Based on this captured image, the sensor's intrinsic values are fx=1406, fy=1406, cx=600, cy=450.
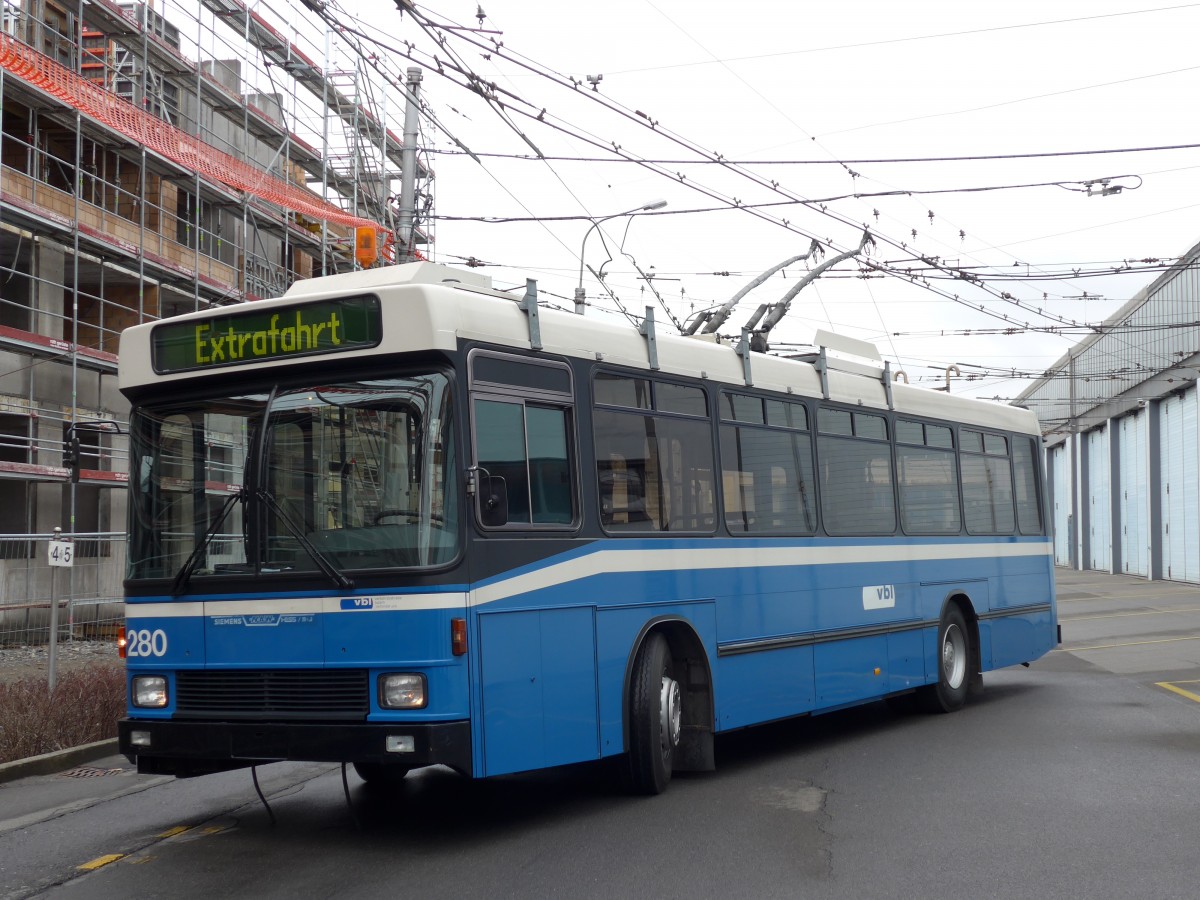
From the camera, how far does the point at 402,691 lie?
735 cm

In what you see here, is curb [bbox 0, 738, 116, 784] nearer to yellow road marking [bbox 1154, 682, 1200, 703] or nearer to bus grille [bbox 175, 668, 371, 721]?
bus grille [bbox 175, 668, 371, 721]

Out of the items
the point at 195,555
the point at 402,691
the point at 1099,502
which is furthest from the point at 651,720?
the point at 1099,502

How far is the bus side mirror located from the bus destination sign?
3.18 ft

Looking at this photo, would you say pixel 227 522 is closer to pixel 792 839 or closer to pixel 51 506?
pixel 792 839

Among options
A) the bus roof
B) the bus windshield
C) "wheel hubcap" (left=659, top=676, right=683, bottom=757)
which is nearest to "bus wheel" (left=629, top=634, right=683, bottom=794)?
"wheel hubcap" (left=659, top=676, right=683, bottom=757)

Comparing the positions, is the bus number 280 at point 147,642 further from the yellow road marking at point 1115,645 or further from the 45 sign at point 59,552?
the yellow road marking at point 1115,645

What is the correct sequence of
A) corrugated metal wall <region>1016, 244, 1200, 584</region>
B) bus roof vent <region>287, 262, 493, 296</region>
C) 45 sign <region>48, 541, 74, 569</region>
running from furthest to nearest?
corrugated metal wall <region>1016, 244, 1200, 584</region>
45 sign <region>48, 541, 74, 569</region>
bus roof vent <region>287, 262, 493, 296</region>

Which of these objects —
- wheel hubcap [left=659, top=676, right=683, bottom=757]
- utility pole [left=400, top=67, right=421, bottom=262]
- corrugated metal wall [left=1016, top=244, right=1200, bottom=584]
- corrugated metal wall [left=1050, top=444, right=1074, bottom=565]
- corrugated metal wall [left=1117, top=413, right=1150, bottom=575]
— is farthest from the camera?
corrugated metal wall [left=1050, top=444, right=1074, bottom=565]

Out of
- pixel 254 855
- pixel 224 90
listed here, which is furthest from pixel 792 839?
pixel 224 90

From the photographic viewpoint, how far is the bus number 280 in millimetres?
7977

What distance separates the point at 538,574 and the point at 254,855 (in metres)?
2.16

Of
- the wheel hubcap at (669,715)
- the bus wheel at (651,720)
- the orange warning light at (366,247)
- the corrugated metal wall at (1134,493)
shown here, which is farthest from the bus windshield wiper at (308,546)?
the corrugated metal wall at (1134,493)

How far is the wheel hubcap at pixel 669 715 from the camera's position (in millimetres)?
9188

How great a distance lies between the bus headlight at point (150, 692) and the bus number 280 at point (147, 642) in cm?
14
